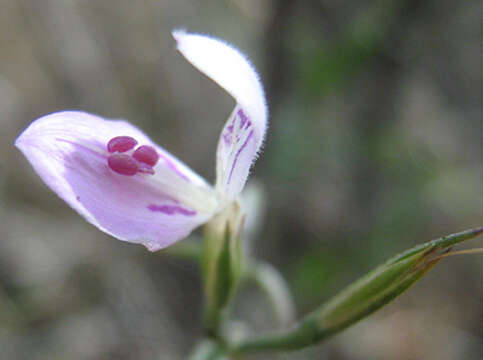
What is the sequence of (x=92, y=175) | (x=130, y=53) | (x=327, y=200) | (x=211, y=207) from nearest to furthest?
(x=92, y=175) < (x=211, y=207) < (x=327, y=200) < (x=130, y=53)

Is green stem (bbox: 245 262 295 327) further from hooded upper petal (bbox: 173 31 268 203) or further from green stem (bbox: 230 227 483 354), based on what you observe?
hooded upper petal (bbox: 173 31 268 203)

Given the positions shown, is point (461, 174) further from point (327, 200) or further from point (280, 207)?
point (280, 207)

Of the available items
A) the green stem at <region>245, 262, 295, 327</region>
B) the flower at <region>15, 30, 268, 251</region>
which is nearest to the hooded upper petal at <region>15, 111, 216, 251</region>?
the flower at <region>15, 30, 268, 251</region>

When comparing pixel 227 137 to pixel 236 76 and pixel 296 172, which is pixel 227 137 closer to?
pixel 236 76

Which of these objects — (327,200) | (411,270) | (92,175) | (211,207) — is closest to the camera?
(411,270)

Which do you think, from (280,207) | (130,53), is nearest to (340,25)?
(280,207)

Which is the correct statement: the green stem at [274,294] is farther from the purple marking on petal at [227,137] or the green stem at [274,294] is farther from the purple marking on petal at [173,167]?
the purple marking on petal at [227,137]
